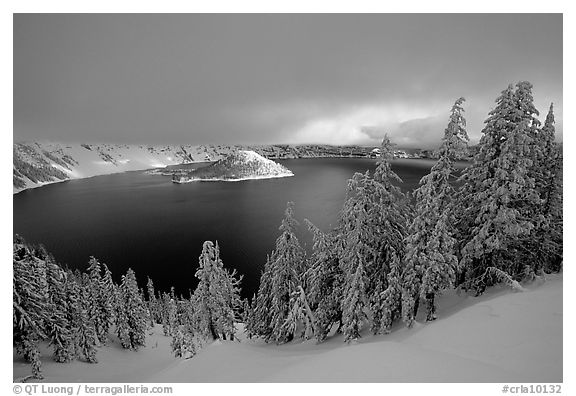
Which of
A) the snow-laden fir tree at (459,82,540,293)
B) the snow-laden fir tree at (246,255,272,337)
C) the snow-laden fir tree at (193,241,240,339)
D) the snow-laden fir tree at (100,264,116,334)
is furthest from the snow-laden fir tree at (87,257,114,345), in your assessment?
the snow-laden fir tree at (459,82,540,293)

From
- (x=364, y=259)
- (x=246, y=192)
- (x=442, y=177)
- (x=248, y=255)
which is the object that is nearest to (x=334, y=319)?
(x=364, y=259)

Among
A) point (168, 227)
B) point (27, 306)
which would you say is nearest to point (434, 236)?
point (27, 306)

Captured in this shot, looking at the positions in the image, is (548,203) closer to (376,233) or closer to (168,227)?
(376,233)

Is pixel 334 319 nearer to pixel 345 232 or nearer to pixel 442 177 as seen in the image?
pixel 345 232

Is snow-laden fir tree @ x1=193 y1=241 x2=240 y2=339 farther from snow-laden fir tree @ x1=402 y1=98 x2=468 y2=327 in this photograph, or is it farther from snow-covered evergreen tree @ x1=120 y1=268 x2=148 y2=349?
snow-covered evergreen tree @ x1=120 y1=268 x2=148 y2=349

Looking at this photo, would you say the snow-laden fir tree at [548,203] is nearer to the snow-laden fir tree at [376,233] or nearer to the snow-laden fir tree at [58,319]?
the snow-laden fir tree at [376,233]
